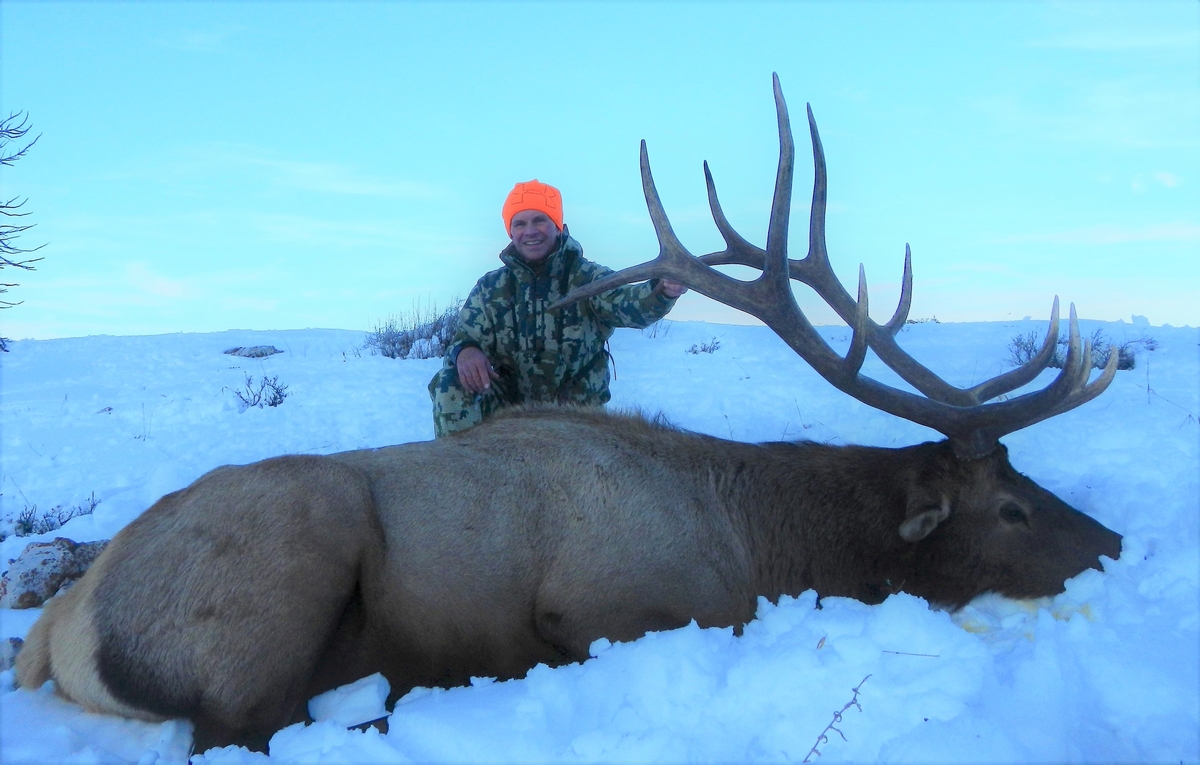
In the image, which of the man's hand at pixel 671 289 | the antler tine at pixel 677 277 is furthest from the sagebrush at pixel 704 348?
the antler tine at pixel 677 277

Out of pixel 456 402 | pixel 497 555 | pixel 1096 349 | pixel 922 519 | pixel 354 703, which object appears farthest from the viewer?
pixel 1096 349

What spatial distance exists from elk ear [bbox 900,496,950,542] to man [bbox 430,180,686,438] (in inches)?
121

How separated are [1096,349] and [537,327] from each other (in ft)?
28.1

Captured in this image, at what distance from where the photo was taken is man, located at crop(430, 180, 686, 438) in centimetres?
671

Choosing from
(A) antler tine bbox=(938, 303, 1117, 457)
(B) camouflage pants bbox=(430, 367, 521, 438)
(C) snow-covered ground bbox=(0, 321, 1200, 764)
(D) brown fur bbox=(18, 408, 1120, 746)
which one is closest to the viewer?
(C) snow-covered ground bbox=(0, 321, 1200, 764)

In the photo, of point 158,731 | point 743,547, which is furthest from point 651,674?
point 158,731

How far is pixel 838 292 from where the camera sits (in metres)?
5.07

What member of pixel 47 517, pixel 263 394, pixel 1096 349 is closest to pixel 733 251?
pixel 47 517

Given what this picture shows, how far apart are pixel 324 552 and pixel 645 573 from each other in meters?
1.41

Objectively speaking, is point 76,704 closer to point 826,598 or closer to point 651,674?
point 651,674

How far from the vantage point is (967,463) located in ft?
13.8

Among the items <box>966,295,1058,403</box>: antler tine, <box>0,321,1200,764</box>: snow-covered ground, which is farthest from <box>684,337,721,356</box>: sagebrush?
<box>966,295,1058,403</box>: antler tine

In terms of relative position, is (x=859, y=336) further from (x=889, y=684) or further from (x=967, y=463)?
(x=889, y=684)

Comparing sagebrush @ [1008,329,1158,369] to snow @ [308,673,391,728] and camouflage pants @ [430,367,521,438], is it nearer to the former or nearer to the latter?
camouflage pants @ [430,367,521,438]
